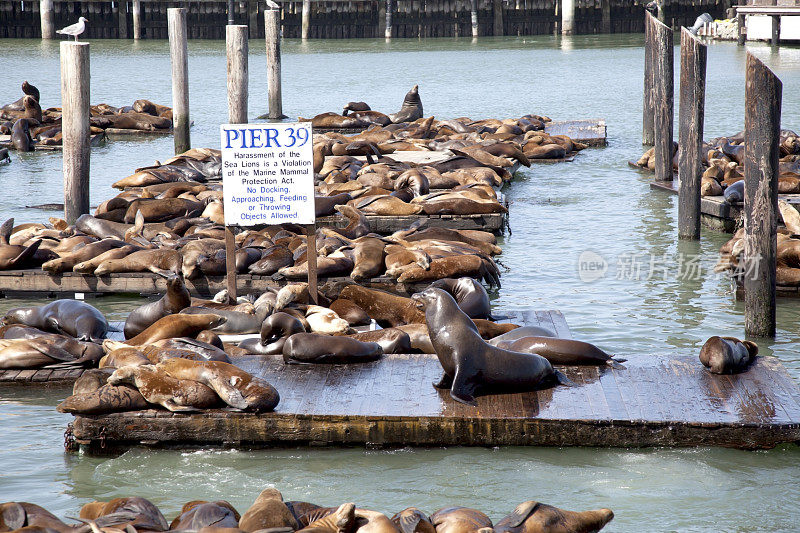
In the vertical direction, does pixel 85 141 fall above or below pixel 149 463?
above

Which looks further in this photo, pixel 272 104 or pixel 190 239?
pixel 272 104

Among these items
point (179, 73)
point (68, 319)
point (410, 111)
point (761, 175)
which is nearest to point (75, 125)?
point (68, 319)

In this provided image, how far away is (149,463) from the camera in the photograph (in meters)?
5.14

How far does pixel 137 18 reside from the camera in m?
45.0

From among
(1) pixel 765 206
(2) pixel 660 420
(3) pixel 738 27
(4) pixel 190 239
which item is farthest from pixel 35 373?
(3) pixel 738 27

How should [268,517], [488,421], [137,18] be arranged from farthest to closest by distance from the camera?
[137,18]
[488,421]
[268,517]

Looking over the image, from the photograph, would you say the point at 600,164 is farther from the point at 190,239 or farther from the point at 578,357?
the point at 578,357

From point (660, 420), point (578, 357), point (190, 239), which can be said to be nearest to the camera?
point (660, 420)

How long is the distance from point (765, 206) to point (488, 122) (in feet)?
39.7

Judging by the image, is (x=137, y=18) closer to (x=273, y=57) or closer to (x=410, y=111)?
(x=273, y=57)

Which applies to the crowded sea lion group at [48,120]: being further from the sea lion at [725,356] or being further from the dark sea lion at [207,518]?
the dark sea lion at [207,518]

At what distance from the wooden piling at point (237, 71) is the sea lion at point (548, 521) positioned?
13319 millimetres

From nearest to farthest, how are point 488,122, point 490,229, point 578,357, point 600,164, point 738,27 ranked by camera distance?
point 578,357 → point 490,229 → point 600,164 → point 488,122 → point 738,27

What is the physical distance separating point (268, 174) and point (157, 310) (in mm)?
1254
